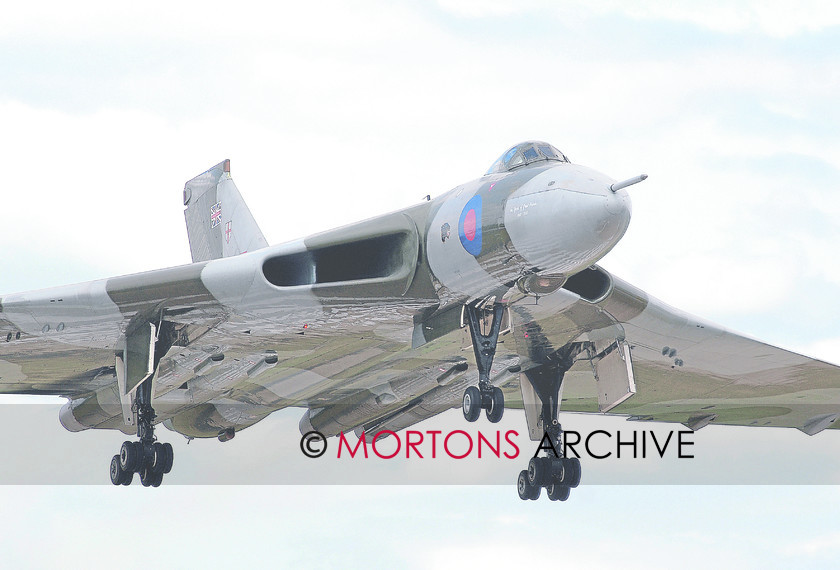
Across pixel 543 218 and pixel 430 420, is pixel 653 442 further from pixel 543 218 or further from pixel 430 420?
pixel 543 218

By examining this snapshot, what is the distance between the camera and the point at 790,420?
72.2 feet

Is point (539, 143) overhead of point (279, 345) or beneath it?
overhead

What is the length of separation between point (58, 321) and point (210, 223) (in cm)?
664

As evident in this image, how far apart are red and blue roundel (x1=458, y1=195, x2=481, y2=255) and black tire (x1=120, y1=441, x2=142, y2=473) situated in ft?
20.3

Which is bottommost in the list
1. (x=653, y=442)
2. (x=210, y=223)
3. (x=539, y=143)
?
(x=653, y=442)

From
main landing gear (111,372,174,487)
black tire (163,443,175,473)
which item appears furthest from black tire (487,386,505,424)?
black tire (163,443,175,473)

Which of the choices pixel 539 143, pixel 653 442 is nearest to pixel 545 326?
pixel 539 143

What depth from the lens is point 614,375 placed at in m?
16.8

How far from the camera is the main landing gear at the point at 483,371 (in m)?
13.3

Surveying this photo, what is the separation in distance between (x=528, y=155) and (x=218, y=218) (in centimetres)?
975

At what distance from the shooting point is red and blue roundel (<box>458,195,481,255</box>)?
1377cm
